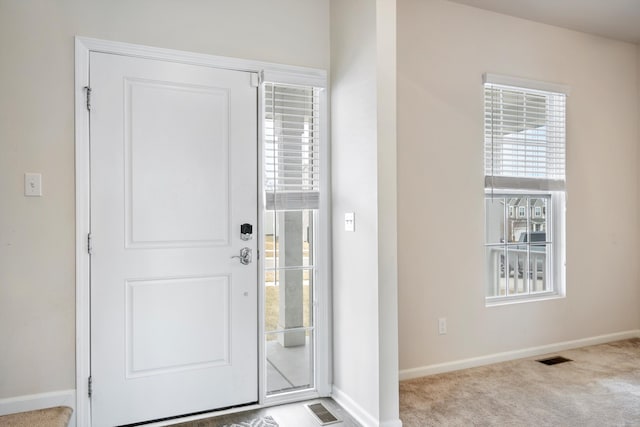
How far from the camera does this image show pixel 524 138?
12.1ft

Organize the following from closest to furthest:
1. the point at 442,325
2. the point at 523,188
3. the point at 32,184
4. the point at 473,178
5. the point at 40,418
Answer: the point at 40,418, the point at 32,184, the point at 442,325, the point at 473,178, the point at 523,188

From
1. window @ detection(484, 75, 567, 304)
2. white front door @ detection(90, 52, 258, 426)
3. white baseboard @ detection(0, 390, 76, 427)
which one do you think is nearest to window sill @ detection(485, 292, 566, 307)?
window @ detection(484, 75, 567, 304)

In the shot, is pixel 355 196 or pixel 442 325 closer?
pixel 355 196

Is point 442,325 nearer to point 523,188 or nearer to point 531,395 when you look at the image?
point 531,395

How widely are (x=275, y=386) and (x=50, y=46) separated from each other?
2.34 metres

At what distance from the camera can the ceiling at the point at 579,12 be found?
3.32m

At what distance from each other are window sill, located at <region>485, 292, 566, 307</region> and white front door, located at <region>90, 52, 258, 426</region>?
6.42 feet

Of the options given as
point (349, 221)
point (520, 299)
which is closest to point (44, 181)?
point (349, 221)

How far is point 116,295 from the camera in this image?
2.45 m

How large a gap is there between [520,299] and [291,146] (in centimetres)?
234

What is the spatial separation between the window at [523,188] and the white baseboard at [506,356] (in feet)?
1.40

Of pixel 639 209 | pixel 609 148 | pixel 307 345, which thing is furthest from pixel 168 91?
pixel 639 209

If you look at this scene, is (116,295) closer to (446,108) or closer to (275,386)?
(275,386)

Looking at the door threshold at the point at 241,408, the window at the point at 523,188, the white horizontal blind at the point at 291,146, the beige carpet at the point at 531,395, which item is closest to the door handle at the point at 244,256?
the white horizontal blind at the point at 291,146
